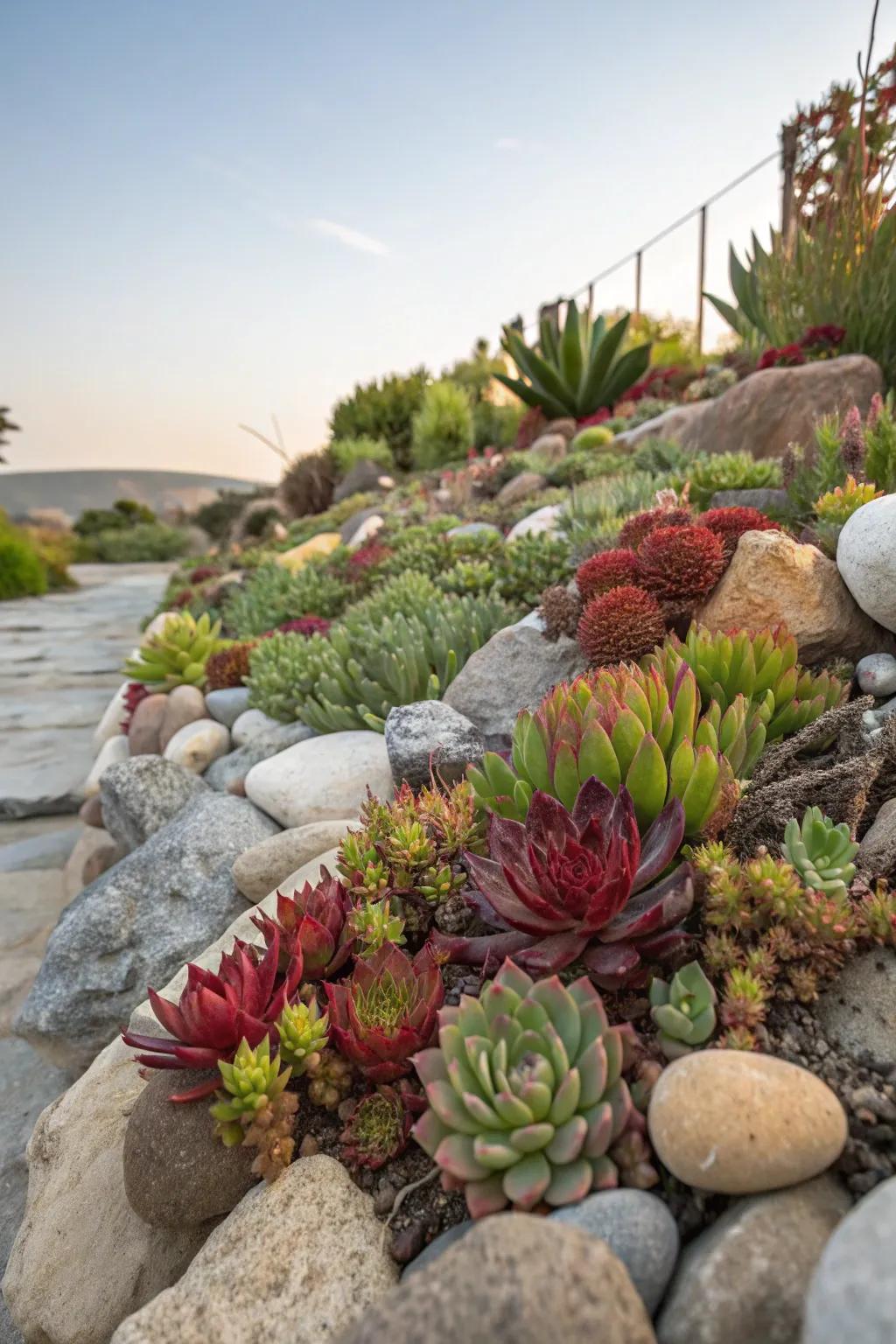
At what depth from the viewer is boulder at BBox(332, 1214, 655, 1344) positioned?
1.17m

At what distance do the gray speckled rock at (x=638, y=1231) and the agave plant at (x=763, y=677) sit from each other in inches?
68.3

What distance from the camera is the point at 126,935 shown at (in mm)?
3299

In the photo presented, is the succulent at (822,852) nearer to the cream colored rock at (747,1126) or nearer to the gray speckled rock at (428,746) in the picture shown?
the cream colored rock at (747,1126)

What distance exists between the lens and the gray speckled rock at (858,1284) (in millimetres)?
1028

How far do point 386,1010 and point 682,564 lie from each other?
7.44 ft

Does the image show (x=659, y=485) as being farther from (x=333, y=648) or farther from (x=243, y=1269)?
(x=243, y=1269)

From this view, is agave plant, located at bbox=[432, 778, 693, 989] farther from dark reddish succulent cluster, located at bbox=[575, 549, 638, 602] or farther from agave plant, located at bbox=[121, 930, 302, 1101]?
dark reddish succulent cluster, located at bbox=[575, 549, 638, 602]

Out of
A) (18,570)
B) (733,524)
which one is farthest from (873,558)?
(18,570)

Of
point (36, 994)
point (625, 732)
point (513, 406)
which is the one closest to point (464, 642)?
point (625, 732)

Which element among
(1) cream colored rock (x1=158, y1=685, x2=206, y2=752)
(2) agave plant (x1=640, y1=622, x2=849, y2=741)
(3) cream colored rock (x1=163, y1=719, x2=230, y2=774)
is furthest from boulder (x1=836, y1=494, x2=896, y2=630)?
(1) cream colored rock (x1=158, y1=685, x2=206, y2=752)

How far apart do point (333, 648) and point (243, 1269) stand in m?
3.32

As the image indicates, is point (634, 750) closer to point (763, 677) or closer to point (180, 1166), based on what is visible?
point (763, 677)

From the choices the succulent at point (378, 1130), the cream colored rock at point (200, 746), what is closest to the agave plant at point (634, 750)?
the succulent at point (378, 1130)

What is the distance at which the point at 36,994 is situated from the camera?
3248 millimetres
